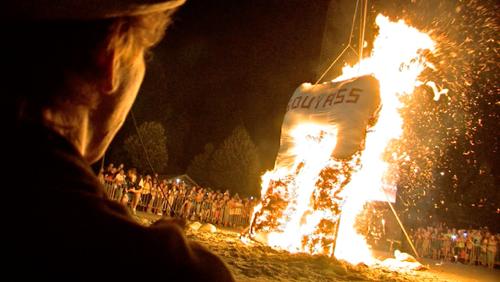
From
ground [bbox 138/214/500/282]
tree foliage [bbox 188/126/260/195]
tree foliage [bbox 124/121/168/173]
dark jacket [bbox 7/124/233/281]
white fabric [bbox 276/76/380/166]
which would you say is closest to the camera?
dark jacket [bbox 7/124/233/281]

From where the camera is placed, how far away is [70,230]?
0.62 meters

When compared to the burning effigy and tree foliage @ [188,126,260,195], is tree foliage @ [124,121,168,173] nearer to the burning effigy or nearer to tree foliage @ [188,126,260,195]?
tree foliage @ [188,126,260,195]

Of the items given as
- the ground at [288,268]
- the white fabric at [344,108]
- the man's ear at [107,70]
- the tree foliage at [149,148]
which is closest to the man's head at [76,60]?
the man's ear at [107,70]

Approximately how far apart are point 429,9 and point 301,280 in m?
9.41

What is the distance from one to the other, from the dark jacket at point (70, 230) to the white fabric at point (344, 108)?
820 cm

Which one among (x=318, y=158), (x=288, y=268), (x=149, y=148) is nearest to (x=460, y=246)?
(x=318, y=158)

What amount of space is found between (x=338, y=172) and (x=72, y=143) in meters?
9.00

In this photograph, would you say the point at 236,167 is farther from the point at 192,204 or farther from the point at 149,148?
the point at 192,204

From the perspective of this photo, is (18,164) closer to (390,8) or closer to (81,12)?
(81,12)

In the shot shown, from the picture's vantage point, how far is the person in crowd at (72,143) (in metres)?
0.61

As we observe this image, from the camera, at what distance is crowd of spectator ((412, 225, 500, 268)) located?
1645 cm

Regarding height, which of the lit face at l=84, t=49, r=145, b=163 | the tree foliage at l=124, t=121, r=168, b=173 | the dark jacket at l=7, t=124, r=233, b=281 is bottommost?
the dark jacket at l=7, t=124, r=233, b=281

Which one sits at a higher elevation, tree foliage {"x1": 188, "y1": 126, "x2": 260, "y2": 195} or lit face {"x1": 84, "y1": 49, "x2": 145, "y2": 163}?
tree foliage {"x1": 188, "y1": 126, "x2": 260, "y2": 195}

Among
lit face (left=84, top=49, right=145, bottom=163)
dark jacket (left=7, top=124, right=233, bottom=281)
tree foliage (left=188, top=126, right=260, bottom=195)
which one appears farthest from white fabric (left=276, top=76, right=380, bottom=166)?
tree foliage (left=188, top=126, right=260, bottom=195)
